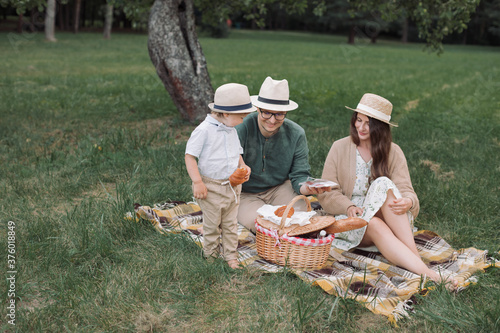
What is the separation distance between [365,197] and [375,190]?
0.28m

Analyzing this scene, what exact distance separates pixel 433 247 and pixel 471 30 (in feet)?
187

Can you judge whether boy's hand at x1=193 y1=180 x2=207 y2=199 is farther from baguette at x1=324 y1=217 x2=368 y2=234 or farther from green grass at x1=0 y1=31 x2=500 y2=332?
baguette at x1=324 y1=217 x2=368 y2=234

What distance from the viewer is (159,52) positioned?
753 centimetres

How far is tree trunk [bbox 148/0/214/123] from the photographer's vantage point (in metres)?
7.48

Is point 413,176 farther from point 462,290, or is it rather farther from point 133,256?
point 133,256

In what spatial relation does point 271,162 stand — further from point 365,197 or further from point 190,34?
point 190,34

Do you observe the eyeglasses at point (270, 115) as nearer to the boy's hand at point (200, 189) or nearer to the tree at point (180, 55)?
the boy's hand at point (200, 189)

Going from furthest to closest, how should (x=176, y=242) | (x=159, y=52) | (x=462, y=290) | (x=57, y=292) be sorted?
1. (x=159, y=52)
2. (x=176, y=242)
3. (x=462, y=290)
4. (x=57, y=292)

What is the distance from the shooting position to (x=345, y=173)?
405 centimetres

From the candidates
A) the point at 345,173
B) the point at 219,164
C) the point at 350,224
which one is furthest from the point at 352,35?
the point at 219,164

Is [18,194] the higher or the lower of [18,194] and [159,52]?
the lower

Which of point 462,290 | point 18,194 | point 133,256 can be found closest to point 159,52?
point 18,194

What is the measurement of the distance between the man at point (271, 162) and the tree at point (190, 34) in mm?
3454

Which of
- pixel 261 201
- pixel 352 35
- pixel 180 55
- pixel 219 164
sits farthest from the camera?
pixel 352 35
